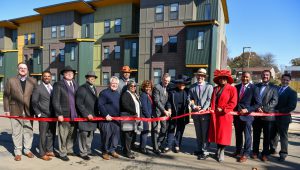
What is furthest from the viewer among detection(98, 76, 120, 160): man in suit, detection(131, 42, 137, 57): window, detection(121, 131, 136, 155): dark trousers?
detection(131, 42, 137, 57): window

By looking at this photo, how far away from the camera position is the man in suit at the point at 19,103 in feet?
17.5

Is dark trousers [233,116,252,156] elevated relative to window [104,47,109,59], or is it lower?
lower

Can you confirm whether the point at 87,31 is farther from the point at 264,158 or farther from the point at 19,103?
the point at 264,158

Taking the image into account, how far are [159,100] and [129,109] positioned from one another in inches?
35.4

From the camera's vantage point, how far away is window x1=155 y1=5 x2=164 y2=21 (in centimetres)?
2173

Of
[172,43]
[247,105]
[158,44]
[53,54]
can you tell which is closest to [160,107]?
[247,105]

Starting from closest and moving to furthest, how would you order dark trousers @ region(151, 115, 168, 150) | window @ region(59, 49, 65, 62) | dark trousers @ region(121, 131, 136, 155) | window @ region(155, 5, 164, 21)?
dark trousers @ region(121, 131, 136, 155) < dark trousers @ region(151, 115, 168, 150) < window @ region(155, 5, 164, 21) < window @ region(59, 49, 65, 62)

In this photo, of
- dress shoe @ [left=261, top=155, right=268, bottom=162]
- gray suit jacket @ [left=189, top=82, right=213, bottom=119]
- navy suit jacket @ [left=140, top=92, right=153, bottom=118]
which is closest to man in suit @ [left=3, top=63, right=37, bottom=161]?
navy suit jacket @ [left=140, top=92, right=153, bottom=118]

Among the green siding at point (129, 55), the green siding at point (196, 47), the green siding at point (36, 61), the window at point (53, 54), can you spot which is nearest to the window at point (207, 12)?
the green siding at point (196, 47)

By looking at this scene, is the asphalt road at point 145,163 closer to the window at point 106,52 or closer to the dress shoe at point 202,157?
the dress shoe at point 202,157

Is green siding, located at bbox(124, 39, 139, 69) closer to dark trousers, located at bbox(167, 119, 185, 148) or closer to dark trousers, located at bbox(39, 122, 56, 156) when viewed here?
dark trousers, located at bbox(167, 119, 185, 148)

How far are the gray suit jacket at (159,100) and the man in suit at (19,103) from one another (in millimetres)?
2910

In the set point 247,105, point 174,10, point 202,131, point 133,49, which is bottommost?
point 202,131

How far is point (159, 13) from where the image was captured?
21.9m
